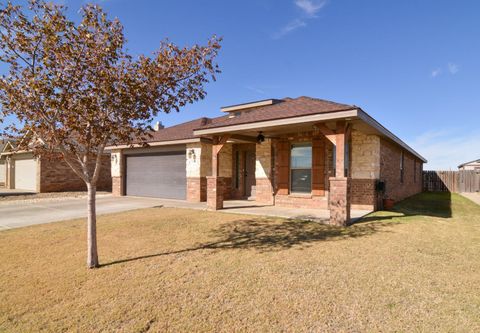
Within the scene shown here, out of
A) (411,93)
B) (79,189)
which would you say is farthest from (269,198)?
(79,189)

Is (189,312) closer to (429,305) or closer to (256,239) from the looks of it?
(429,305)

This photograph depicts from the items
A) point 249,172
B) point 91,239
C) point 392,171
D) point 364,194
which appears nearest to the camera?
point 91,239

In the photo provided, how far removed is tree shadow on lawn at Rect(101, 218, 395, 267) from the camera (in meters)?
5.29

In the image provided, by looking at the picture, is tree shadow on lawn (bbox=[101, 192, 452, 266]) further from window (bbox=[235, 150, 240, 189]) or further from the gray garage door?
the gray garage door

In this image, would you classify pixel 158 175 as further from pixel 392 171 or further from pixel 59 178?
pixel 392 171

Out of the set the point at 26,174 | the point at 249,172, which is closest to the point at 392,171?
the point at 249,172

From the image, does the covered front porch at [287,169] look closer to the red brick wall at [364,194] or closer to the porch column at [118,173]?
the red brick wall at [364,194]

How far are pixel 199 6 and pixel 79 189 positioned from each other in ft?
53.7

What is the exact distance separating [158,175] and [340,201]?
1023 cm

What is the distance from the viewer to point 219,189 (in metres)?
10.0

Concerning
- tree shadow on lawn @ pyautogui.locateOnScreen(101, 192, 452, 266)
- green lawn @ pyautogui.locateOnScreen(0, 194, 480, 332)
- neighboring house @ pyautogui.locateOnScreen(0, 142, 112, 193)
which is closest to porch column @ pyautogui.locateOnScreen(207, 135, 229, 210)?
tree shadow on lawn @ pyautogui.locateOnScreen(101, 192, 452, 266)

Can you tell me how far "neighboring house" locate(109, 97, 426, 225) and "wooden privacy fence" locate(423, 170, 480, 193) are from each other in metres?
11.4

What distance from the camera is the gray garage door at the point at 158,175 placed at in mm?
13312

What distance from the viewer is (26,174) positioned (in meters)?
19.8
